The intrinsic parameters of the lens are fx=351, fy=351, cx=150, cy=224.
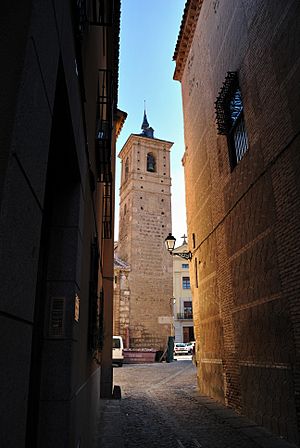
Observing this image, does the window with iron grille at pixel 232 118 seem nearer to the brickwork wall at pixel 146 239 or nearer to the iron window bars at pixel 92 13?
the iron window bars at pixel 92 13

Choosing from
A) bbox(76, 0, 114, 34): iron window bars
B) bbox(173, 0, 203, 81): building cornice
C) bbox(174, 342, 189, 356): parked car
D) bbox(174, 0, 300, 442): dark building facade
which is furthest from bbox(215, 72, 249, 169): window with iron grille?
bbox(174, 342, 189, 356): parked car

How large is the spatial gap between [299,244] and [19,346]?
4486 millimetres

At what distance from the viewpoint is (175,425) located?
624 centimetres

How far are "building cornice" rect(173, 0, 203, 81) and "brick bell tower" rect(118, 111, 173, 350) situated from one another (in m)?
18.4

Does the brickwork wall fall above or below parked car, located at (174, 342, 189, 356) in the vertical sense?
above

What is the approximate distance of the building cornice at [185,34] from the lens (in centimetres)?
1179

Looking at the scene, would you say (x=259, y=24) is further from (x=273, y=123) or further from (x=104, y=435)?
(x=104, y=435)

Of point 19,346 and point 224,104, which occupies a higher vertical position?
point 224,104

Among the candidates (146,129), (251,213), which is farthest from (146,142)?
(251,213)

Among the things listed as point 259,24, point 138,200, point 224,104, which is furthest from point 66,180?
point 138,200

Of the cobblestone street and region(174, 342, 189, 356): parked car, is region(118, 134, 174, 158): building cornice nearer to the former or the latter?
region(174, 342, 189, 356): parked car

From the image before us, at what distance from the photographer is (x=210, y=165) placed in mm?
9734

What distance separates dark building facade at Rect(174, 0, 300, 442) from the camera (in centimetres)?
523

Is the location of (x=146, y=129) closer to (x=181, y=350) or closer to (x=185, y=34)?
(x=181, y=350)
